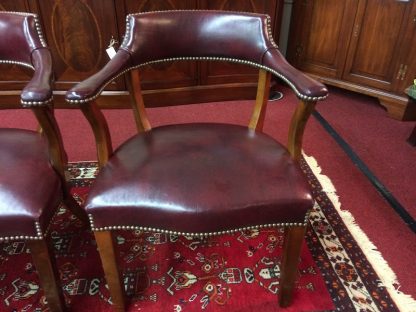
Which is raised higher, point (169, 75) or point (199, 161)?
point (199, 161)

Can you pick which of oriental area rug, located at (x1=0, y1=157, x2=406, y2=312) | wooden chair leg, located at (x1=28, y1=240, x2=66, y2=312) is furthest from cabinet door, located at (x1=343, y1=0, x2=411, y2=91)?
wooden chair leg, located at (x1=28, y1=240, x2=66, y2=312)

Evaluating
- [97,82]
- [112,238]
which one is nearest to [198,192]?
[112,238]

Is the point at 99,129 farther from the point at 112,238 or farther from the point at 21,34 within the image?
the point at 21,34

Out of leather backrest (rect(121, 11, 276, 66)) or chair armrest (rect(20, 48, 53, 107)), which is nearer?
chair armrest (rect(20, 48, 53, 107))

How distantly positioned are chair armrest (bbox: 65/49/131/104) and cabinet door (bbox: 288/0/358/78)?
175 centimetres

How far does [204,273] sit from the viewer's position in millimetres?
1266

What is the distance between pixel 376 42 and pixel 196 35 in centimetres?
154

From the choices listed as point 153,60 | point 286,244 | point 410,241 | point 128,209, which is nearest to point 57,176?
point 128,209

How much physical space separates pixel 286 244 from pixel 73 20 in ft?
6.00

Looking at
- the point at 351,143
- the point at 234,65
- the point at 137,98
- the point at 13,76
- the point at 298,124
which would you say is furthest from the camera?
the point at 234,65

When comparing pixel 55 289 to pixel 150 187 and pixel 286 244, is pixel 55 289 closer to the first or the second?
pixel 150 187

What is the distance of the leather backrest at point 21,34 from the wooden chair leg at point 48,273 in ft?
1.94

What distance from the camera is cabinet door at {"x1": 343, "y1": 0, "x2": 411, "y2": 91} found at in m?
2.14

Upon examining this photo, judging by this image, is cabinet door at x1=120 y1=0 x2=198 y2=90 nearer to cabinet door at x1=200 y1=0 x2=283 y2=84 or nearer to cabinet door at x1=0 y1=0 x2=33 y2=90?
cabinet door at x1=200 y1=0 x2=283 y2=84
